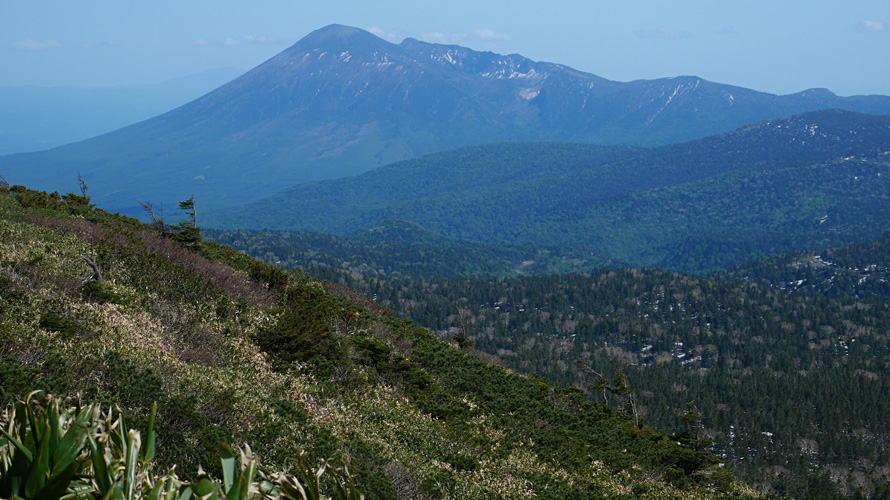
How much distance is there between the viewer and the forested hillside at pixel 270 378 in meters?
12.3

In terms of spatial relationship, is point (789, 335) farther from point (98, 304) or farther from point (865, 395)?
point (98, 304)

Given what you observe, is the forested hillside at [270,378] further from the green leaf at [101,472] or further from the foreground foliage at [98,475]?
the green leaf at [101,472]

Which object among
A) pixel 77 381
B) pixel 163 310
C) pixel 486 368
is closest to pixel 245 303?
pixel 163 310

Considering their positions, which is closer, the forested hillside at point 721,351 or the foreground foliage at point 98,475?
the foreground foliage at point 98,475

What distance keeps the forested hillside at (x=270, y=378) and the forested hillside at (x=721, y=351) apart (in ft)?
48.3

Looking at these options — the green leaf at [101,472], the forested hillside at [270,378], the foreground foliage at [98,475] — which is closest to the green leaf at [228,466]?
the foreground foliage at [98,475]

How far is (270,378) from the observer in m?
16.8

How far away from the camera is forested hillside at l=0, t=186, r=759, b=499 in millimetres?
12266

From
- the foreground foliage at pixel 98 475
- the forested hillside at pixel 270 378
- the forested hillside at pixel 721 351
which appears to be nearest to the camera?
the foreground foliage at pixel 98 475

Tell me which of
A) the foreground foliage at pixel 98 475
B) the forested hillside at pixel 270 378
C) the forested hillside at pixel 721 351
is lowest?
the forested hillside at pixel 721 351

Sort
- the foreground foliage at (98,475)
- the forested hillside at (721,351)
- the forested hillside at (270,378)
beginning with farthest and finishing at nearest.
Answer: the forested hillside at (721,351) < the forested hillside at (270,378) < the foreground foliage at (98,475)

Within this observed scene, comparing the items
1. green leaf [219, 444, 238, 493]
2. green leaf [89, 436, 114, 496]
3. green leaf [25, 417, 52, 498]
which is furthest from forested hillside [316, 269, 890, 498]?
green leaf [25, 417, 52, 498]

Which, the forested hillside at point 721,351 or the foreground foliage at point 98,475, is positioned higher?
the foreground foliage at point 98,475

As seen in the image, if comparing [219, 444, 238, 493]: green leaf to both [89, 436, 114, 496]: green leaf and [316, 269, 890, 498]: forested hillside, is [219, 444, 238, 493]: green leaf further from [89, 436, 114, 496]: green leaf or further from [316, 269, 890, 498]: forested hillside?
[316, 269, 890, 498]: forested hillside
